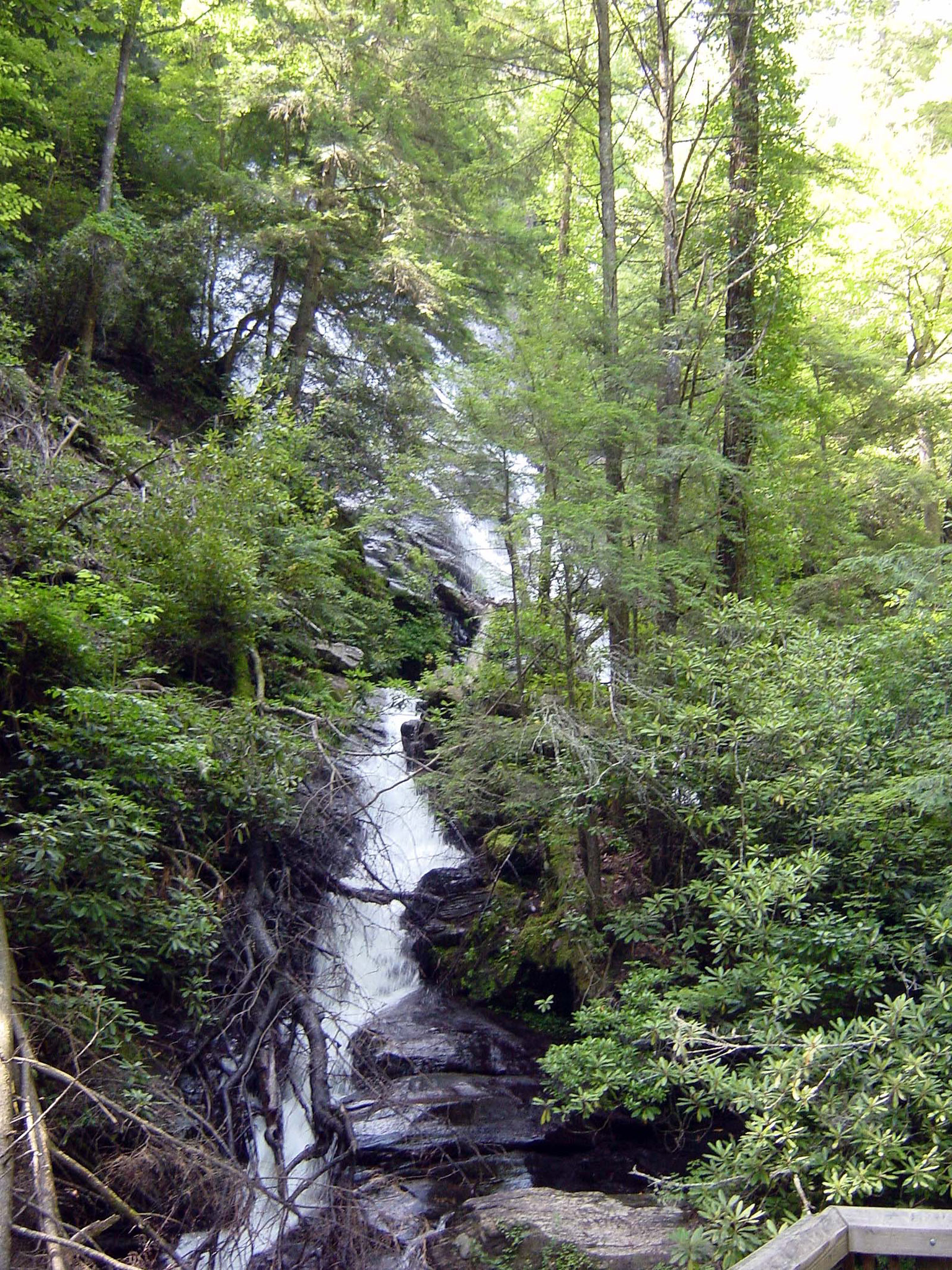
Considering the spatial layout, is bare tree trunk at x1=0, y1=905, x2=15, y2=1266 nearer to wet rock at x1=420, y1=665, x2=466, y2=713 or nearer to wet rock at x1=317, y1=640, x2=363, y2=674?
wet rock at x1=420, y1=665, x2=466, y2=713

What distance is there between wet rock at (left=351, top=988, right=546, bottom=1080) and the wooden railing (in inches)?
177

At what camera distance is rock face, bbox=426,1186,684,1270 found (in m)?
4.99

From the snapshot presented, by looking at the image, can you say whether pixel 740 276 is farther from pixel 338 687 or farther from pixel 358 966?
pixel 358 966

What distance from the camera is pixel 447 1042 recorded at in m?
7.96

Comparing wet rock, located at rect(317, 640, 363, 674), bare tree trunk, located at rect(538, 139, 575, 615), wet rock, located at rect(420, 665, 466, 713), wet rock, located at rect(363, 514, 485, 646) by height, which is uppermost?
wet rock, located at rect(363, 514, 485, 646)

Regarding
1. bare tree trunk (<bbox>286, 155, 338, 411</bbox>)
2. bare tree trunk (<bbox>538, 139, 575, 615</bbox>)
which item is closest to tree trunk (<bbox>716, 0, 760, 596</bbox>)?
bare tree trunk (<bbox>538, 139, 575, 615</bbox>)

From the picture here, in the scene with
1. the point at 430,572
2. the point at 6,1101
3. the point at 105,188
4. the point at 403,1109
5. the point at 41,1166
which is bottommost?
the point at 403,1109

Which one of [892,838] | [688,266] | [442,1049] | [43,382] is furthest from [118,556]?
[688,266]

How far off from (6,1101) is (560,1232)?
3376 mm

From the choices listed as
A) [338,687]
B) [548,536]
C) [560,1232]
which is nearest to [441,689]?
[338,687]

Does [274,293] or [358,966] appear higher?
[274,293]

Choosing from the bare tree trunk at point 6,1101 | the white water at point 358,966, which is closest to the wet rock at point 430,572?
the white water at point 358,966

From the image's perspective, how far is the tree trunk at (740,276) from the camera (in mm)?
9938

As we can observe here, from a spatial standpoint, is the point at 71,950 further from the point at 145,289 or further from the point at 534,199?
the point at 534,199
